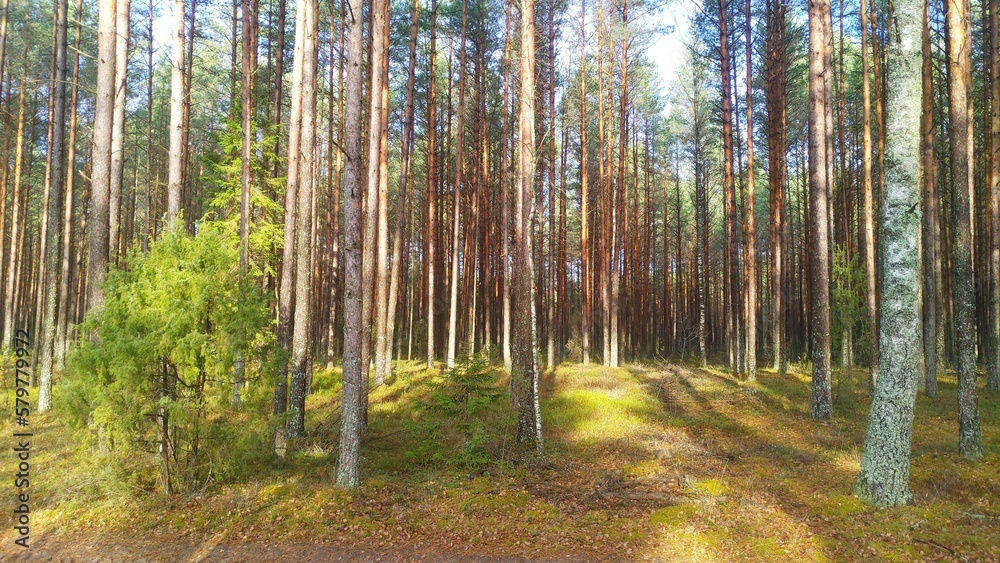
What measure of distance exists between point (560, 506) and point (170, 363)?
237 inches

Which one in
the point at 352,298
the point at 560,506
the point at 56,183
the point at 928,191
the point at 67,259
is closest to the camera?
the point at 560,506

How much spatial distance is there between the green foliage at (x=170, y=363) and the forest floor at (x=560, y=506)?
659 mm

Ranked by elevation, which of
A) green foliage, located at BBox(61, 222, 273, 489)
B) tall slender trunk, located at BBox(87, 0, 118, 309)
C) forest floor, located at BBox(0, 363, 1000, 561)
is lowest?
forest floor, located at BBox(0, 363, 1000, 561)

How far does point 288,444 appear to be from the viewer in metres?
10.2

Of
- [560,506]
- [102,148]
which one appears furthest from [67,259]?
[560,506]

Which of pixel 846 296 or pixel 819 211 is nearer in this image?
pixel 819 211

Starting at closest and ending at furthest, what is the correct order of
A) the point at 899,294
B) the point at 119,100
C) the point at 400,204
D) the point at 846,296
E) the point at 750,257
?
the point at 899,294 → the point at 119,100 → the point at 846,296 → the point at 400,204 → the point at 750,257

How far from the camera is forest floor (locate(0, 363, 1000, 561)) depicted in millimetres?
5820

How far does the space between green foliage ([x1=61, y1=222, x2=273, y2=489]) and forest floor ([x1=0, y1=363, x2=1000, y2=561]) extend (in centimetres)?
66

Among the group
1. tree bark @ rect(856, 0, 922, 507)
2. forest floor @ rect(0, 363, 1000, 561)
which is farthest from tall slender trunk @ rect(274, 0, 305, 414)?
tree bark @ rect(856, 0, 922, 507)

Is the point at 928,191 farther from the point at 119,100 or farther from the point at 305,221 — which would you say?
the point at 119,100

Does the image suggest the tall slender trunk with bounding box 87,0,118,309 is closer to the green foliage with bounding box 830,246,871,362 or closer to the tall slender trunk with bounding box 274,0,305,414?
the tall slender trunk with bounding box 274,0,305,414

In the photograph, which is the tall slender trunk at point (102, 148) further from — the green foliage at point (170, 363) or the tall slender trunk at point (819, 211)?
the tall slender trunk at point (819, 211)

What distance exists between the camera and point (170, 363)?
7.16m
